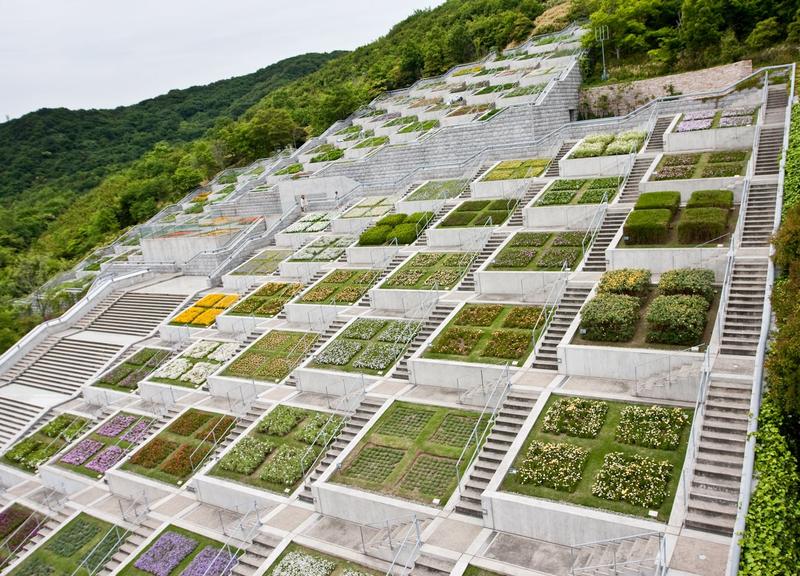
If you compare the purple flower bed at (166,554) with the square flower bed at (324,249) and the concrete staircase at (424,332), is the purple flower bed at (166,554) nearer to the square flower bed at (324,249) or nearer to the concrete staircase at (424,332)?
the concrete staircase at (424,332)

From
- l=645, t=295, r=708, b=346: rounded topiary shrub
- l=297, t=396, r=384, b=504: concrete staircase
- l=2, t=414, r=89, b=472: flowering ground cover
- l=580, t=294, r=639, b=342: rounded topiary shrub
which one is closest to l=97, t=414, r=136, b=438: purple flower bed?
l=2, t=414, r=89, b=472: flowering ground cover

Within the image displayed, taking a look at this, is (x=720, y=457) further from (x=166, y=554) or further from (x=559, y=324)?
(x=166, y=554)

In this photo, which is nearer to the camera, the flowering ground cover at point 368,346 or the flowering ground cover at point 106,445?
the flowering ground cover at point 368,346

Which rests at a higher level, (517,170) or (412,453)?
(517,170)

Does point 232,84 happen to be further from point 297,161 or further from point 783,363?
point 783,363

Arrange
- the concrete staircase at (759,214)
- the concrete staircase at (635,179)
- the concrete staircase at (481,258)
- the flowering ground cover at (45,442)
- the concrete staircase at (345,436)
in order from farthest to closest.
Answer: the concrete staircase at (635,179) < the flowering ground cover at (45,442) < the concrete staircase at (481,258) < the concrete staircase at (759,214) < the concrete staircase at (345,436)

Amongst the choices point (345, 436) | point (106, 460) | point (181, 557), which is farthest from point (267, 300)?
point (181, 557)

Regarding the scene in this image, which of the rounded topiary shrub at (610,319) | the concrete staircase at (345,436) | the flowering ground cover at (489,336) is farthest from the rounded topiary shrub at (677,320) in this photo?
the concrete staircase at (345,436)
